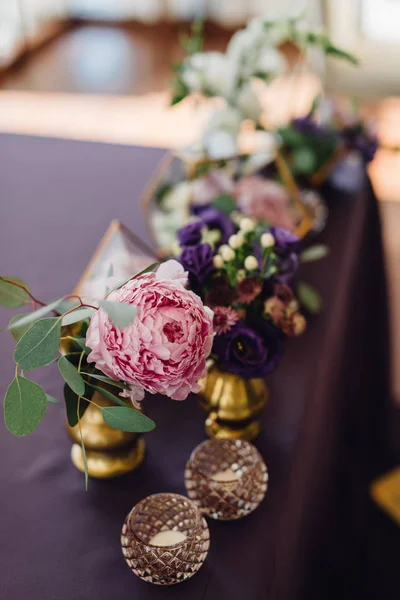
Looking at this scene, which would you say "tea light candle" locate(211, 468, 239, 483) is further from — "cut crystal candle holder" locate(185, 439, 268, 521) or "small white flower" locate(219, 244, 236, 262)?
"small white flower" locate(219, 244, 236, 262)

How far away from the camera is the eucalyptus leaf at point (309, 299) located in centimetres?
111

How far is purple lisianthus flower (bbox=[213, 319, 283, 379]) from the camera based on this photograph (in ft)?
2.47

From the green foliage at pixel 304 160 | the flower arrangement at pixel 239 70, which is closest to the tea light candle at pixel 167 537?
the flower arrangement at pixel 239 70

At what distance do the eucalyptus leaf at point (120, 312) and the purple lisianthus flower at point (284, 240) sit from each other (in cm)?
34

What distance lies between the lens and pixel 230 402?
2.75 feet

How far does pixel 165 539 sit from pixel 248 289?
291 mm

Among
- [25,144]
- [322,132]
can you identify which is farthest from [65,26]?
[322,132]

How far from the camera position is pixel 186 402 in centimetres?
94

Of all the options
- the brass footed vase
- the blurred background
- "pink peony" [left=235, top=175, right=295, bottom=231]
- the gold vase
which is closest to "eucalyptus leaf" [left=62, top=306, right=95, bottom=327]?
the gold vase

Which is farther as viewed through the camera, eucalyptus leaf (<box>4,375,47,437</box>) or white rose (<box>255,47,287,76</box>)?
white rose (<box>255,47,287,76</box>)

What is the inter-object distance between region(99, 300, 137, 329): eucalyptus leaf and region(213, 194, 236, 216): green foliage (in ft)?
2.01

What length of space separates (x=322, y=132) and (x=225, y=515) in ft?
3.00

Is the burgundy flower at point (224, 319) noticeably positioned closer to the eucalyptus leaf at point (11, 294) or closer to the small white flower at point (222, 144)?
the eucalyptus leaf at point (11, 294)

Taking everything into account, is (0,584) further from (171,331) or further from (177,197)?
(177,197)
